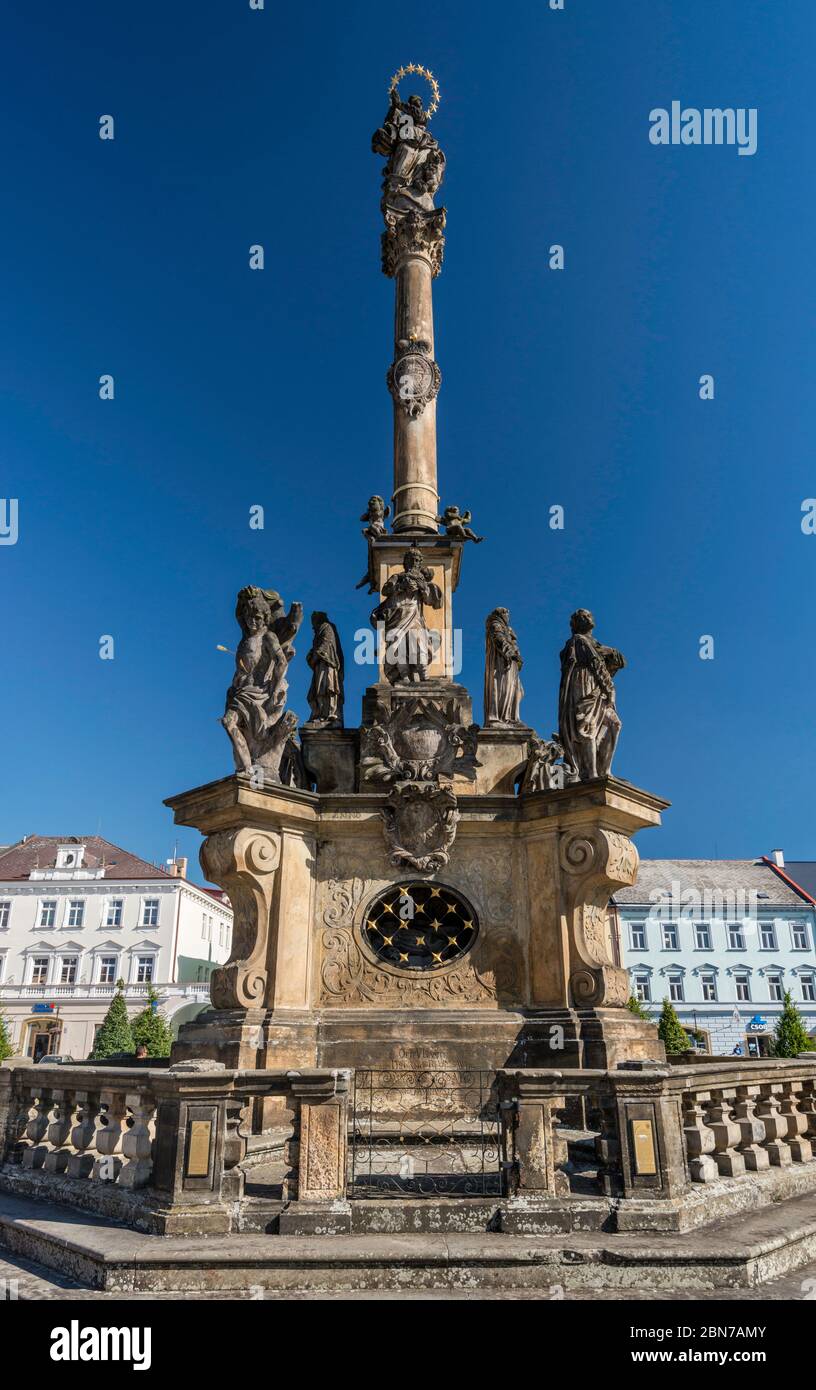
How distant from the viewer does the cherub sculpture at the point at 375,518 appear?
13266 mm

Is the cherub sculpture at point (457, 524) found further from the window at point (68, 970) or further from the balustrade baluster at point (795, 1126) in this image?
the window at point (68, 970)

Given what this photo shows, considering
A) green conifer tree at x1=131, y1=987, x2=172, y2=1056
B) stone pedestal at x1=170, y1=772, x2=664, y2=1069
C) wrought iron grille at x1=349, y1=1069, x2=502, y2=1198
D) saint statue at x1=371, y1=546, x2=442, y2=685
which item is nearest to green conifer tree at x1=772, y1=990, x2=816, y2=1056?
green conifer tree at x1=131, y1=987, x2=172, y2=1056

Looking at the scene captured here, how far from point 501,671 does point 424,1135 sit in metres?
5.52

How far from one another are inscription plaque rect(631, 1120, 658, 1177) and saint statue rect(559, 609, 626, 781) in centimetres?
431

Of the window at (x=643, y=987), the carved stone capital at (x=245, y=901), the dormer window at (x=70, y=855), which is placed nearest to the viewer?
the carved stone capital at (x=245, y=901)

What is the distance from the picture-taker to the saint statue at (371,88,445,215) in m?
15.5

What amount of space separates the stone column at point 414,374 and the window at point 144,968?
44.2 m

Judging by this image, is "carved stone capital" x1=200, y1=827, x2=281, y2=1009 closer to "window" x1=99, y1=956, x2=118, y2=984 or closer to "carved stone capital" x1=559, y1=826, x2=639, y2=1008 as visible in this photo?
"carved stone capital" x1=559, y1=826, x2=639, y2=1008

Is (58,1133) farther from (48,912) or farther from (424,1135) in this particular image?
(48,912)

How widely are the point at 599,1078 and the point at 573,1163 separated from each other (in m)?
1.60

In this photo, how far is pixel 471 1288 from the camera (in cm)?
511

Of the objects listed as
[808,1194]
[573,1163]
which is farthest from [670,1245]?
[808,1194]

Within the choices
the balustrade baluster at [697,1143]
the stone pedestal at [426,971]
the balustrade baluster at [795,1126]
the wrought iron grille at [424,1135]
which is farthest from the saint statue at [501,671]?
the balustrade baluster at [697,1143]
